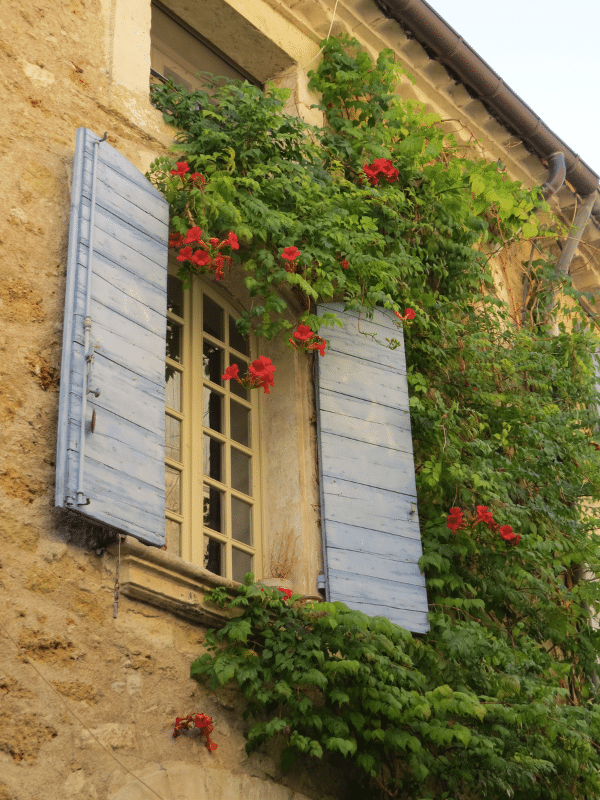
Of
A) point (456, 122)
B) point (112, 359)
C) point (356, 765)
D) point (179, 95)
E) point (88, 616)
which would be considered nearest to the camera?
point (88, 616)

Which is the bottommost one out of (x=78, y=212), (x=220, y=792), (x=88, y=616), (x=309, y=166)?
(x=220, y=792)

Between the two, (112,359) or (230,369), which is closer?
(112,359)

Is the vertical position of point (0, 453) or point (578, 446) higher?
point (578, 446)

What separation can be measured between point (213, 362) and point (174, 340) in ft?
0.93

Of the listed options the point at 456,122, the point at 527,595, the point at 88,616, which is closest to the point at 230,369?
the point at 88,616

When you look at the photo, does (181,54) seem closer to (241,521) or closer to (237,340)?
(237,340)

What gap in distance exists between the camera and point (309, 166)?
227 inches

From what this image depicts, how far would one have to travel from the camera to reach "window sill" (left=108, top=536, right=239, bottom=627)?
13.1ft

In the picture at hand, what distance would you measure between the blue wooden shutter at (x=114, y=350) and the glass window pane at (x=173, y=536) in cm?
55

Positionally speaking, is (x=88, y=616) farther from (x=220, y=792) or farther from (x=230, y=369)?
(x=230, y=369)

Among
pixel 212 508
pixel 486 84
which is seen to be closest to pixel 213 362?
pixel 212 508

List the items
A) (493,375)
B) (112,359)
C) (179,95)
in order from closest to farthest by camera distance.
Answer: (112,359)
(179,95)
(493,375)

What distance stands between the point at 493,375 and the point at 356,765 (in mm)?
2672

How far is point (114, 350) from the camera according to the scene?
4211 mm
